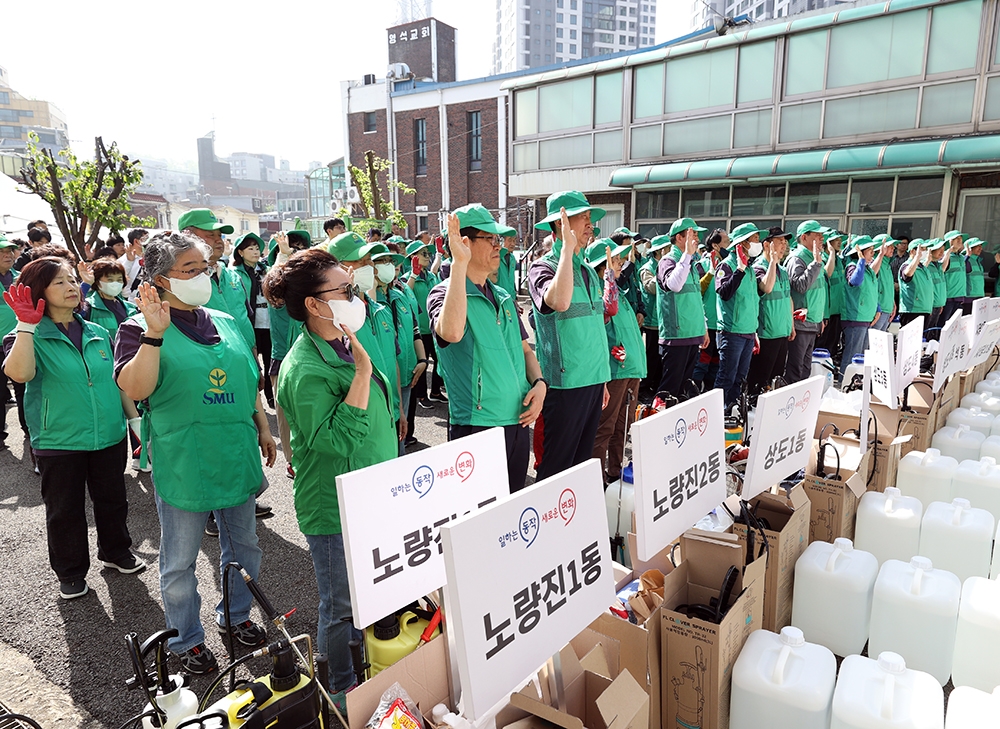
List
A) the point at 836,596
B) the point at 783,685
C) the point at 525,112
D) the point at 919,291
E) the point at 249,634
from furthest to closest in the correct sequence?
the point at 525,112 < the point at 919,291 < the point at 249,634 < the point at 836,596 < the point at 783,685

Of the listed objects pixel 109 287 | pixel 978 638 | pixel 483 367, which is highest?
pixel 109 287

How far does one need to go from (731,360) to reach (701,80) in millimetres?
10698

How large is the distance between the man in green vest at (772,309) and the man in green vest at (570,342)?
3.26 metres

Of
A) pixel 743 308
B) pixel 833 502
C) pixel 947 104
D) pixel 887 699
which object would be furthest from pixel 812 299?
pixel 947 104

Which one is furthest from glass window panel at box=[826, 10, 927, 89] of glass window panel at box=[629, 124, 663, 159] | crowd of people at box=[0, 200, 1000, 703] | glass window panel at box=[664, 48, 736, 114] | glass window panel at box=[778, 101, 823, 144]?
crowd of people at box=[0, 200, 1000, 703]

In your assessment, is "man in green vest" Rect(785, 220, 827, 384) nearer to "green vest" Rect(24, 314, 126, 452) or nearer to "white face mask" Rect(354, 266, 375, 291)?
"white face mask" Rect(354, 266, 375, 291)

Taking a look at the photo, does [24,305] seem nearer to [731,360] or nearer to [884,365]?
[884,365]

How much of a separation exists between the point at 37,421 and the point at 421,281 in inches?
189

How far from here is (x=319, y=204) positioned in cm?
5241

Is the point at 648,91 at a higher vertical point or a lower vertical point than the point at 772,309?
higher

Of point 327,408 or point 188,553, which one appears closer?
point 327,408

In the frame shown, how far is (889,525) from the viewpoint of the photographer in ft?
9.55

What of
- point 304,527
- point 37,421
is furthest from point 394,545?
point 37,421

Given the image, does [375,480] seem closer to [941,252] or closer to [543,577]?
[543,577]
